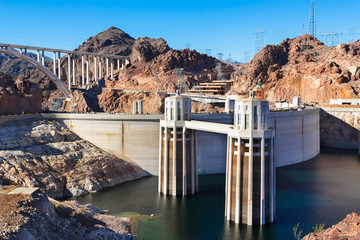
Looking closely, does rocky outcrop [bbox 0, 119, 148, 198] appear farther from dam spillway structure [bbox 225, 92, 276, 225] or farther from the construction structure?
the construction structure

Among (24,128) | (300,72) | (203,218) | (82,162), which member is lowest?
(203,218)

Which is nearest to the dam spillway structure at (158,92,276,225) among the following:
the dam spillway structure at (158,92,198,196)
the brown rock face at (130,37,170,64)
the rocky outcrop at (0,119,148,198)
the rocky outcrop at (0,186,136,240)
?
the dam spillway structure at (158,92,198,196)

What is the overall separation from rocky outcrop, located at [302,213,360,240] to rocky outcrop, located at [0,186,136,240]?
16.1 metres

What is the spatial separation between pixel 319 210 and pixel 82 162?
29.7 meters

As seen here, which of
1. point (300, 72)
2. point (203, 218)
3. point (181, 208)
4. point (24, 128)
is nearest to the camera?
point (203, 218)

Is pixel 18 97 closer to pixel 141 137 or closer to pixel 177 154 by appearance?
pixel 141 137

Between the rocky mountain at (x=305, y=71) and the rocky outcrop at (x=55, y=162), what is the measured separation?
59302mm

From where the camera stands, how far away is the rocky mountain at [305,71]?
95625mm

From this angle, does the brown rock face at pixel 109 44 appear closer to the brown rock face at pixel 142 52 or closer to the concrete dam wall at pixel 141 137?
the brown rock face at pixel 142 52

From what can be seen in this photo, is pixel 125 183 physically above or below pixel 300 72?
below

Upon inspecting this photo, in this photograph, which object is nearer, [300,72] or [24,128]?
[24,128]

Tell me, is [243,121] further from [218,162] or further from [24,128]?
[24,128]

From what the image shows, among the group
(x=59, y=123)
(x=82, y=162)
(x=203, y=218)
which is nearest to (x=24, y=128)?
(x=59, y=123)

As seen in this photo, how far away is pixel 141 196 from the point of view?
46.0 metres
